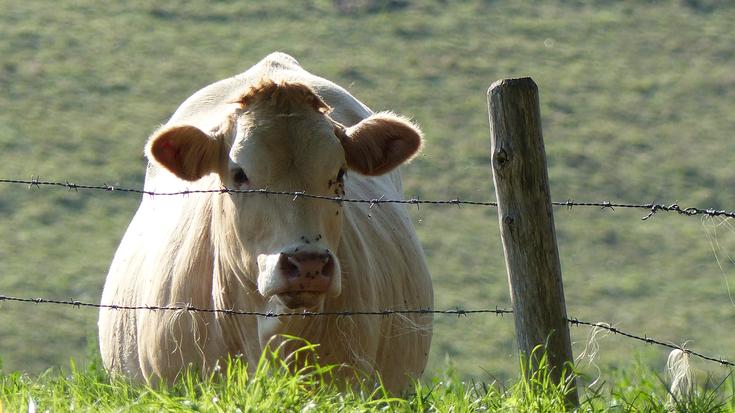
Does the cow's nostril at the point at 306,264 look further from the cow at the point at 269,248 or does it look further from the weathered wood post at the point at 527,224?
the weathered wood post at the point at 527,224

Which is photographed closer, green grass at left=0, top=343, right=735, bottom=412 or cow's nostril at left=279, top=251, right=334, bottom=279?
green grass at left=0, top=343, right=735, bottom=412

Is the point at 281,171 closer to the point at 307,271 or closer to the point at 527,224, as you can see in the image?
the point at 307,271

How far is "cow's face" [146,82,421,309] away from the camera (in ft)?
18.2

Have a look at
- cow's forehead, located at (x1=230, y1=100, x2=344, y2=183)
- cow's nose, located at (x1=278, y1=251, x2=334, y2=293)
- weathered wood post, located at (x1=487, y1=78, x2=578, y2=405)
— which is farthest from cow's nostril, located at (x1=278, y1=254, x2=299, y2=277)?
weathered wood post, located at (x1=487, y1=78, x2=578, y2=405)

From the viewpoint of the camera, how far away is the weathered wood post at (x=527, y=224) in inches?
197

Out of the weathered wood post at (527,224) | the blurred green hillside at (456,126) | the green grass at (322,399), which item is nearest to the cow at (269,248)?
the green grass at (322,399)

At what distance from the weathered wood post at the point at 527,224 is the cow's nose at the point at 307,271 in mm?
801

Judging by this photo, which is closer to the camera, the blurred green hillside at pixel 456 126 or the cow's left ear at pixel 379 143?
the cow's left ear at pixel 379 143

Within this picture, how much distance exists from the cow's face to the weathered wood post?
2.80 ft

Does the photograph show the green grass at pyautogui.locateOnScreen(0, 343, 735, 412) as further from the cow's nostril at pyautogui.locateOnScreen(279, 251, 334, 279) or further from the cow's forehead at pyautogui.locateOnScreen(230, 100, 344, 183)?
the cow's forehead at pyautogui.locateOnScreen(230, 100, 344, 183)

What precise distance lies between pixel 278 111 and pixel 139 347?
1414 mm

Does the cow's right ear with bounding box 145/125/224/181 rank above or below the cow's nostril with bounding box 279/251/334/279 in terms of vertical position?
above

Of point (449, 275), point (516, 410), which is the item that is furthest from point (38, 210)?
point (516, 410)

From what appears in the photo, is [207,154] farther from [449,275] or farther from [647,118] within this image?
[647,118]
